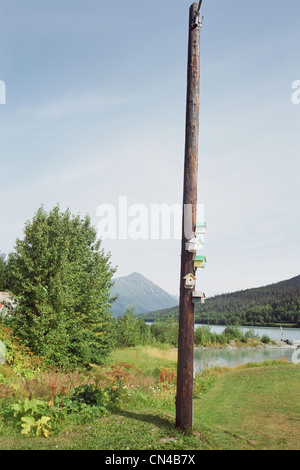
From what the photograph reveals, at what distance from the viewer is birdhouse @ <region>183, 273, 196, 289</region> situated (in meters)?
6.83

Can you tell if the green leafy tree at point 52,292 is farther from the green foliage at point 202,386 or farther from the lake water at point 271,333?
the lake water at point 271,333

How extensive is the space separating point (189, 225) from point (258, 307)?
10270cm

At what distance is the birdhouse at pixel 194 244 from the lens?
6.97 metres

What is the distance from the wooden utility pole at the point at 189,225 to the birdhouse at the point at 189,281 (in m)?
0.07

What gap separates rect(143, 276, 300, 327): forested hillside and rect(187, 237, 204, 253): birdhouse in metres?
72.6

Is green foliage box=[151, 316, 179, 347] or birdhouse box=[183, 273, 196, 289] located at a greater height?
birdhouse box=[183, 273, 196, 289]

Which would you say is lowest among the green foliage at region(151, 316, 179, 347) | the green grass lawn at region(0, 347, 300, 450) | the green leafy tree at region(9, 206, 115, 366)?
the green foliage at region(151, 316, 179, 347)

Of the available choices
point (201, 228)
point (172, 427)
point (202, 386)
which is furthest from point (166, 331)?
point (201, 228)

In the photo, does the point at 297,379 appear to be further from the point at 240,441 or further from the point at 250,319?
the point at 250,319

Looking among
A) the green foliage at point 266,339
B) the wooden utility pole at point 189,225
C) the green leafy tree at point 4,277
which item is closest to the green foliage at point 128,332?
the green leafy tree at point 4,277

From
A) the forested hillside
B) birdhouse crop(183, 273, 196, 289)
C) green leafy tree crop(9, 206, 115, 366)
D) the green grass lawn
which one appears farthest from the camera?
the forested hillside

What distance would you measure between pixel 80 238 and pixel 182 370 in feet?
40.4

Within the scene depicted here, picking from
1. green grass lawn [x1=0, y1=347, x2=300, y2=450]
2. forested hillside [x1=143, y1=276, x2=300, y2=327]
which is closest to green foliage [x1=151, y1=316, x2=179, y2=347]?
green grass lawn [x1=0, y1=347, x2=300, y2=450]

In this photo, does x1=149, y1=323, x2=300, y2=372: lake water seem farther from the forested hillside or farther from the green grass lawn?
the forested hillside
